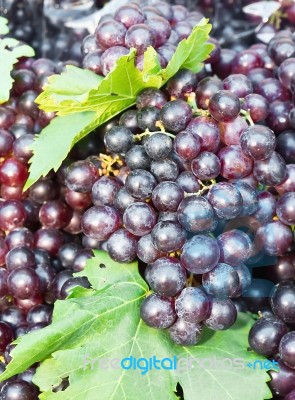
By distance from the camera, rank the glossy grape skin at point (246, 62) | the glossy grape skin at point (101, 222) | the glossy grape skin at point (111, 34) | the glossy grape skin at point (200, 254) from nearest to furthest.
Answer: the glossy grape skin at point (200, 254)
the glossy grape skin at point (101, 222)
the glossy grape skin at point (111, 34)
the glossy grape skin at point (246, 62)

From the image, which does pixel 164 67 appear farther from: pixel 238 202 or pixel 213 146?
pixel 238 202

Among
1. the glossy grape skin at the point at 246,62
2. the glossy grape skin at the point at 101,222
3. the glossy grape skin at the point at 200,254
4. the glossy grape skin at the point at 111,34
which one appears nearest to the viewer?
the glossy grape skin at the point at 200,254

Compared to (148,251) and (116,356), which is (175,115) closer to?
(148,251)

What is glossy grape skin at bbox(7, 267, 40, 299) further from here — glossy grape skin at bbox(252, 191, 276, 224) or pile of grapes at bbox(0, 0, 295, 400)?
glossy grape skin at bbox(252, 191, 276, 224)

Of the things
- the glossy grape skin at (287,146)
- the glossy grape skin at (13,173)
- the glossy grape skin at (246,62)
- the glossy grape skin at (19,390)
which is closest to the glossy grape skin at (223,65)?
the glossy grape skin at (246,62)

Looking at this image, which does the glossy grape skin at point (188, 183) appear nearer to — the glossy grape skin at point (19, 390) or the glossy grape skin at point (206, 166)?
the glossy grape skin at point (206, 166)

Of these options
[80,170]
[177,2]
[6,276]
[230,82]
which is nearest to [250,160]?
[230,82]
